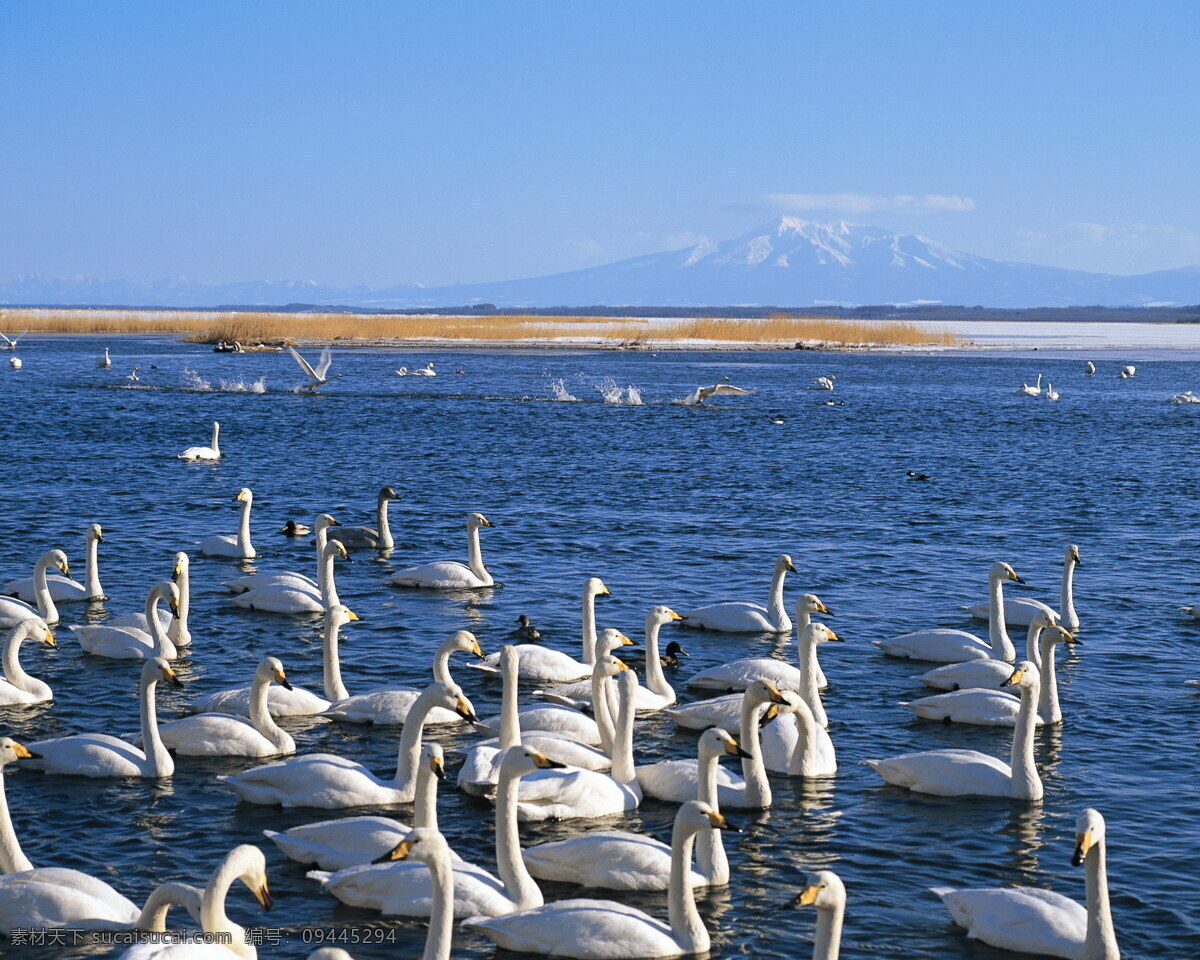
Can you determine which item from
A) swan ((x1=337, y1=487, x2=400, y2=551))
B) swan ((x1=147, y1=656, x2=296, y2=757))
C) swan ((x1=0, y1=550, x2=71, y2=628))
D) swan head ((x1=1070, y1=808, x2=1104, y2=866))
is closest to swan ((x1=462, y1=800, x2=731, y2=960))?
swan head ((x1=1070, y1=808, x2=1104, y2=866))

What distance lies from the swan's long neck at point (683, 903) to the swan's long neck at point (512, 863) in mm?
817

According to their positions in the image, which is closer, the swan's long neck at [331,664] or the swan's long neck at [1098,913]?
the swan's long neck at [1098,913]

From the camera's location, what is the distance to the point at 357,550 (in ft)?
68.1

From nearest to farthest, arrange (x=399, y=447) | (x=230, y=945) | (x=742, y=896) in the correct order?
(x=230, y=945), (x=742, y=896), (x=399, y=447)

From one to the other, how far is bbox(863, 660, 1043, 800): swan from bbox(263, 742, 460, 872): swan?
154 inches

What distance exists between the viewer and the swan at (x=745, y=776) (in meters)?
10.3

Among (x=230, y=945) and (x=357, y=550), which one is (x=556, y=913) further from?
(x=357, y=550)

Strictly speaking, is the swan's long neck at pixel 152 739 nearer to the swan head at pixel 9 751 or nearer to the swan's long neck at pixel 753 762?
the swan head at pixel 9 751

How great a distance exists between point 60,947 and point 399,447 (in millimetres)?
27129

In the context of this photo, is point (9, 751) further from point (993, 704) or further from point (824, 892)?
point (993, 704)

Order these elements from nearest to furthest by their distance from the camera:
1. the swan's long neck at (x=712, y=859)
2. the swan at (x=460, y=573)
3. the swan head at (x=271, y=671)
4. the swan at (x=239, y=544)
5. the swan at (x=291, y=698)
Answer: the swan's long neck at (x=712, y=859) → the swan head at (x=271, y=671) → the swan at (x=291, y=698) → the swan at (x=460, y=573) → the swan at (x=239, y=544)

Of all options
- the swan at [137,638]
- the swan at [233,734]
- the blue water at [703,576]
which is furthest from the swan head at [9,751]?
the swan at [137,638]

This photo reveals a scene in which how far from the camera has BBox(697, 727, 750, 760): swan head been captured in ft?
30.2

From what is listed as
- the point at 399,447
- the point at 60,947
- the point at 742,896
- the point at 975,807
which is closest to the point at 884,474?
the point at 399,447
